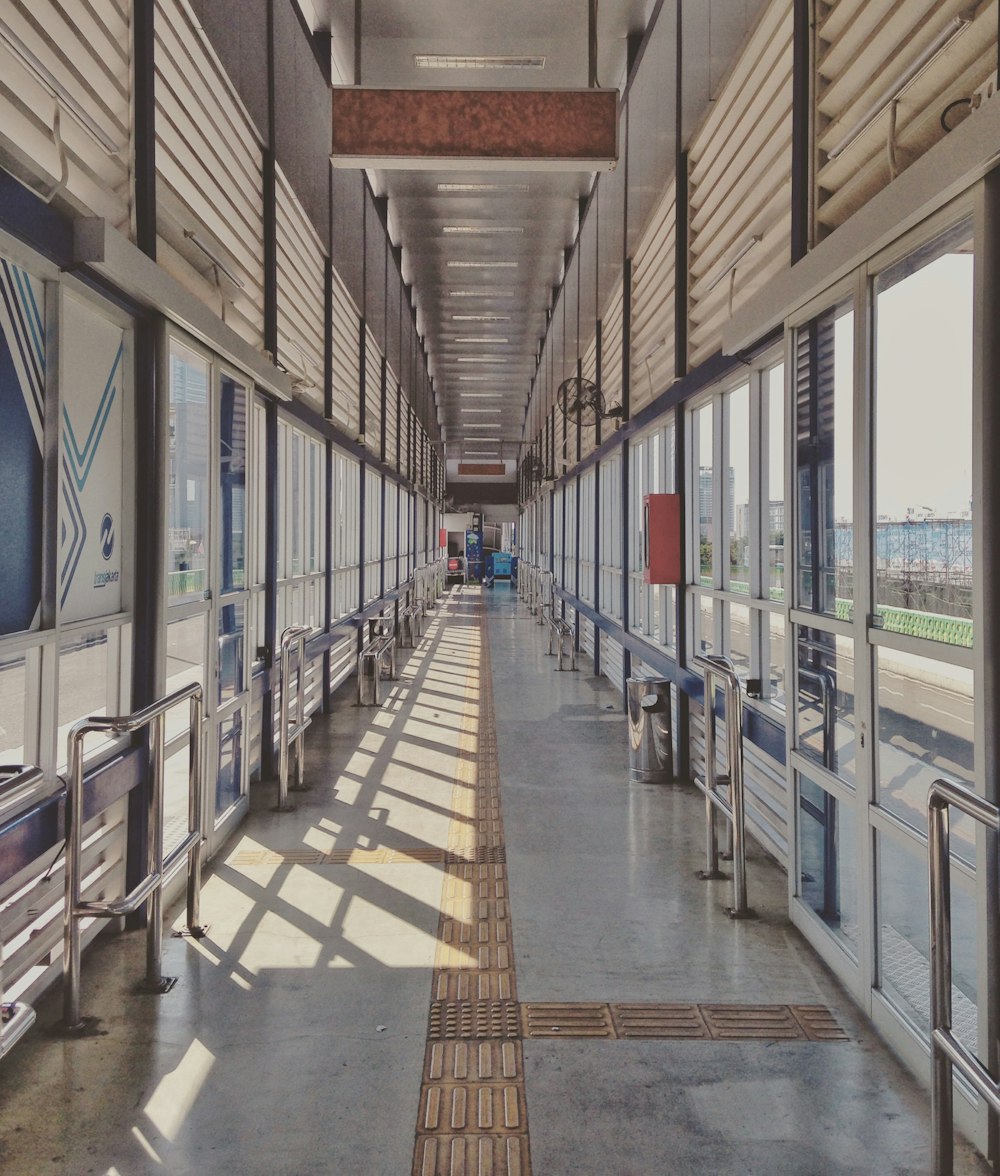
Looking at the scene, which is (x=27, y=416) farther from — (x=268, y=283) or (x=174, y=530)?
(x=268, y=283)

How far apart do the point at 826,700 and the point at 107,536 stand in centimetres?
274

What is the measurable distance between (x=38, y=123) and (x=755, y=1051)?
3.38m

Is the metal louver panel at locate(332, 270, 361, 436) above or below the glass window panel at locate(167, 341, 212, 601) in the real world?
above

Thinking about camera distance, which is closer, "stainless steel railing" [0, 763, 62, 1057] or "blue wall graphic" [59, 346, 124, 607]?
"stainless steel railing" [0, 763, 62, 1057]

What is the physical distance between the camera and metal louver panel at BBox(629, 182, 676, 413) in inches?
222

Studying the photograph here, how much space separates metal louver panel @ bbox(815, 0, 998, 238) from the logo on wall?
283 centimetres

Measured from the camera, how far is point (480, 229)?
10.4 m

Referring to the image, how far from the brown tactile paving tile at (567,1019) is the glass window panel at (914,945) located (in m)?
0.87

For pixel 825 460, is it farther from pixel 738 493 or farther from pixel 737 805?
pixel 738 493

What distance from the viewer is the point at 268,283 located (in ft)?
16.9

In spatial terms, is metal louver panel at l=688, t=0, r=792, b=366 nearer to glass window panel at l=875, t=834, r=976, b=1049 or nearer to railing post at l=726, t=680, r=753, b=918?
railing post at l=726, t=680, r=753, b=918

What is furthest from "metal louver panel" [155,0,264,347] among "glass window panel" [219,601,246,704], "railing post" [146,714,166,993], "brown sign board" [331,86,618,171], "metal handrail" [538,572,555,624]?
"metal handrail" [538,572,555,624]

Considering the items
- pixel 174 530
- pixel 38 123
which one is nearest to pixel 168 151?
pixel 38 123

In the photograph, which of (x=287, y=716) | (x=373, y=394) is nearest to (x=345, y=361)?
(x=373, y=394)
